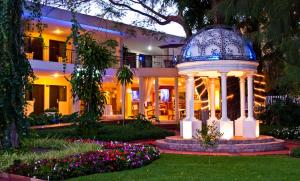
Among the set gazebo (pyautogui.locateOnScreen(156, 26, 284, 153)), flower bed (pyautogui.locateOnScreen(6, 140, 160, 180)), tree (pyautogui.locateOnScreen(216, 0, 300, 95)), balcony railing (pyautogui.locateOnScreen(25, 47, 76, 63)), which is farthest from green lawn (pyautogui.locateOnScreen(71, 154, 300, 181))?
balcony railing (pyautogui.locateOnScreen(25, 47, 76, 63))

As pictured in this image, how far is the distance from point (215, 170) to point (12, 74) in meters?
5.76

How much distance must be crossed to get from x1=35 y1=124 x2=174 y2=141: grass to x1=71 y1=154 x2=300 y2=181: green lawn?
19.4 feet

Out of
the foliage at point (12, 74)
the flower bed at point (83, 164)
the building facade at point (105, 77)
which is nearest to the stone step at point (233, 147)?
the flower bed at point (83, 164)

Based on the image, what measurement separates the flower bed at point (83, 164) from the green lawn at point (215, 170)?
353mm

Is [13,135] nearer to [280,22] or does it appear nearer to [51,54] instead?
[280,22]

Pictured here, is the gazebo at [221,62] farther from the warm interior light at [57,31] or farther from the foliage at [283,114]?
the warm interior light at [57,31]

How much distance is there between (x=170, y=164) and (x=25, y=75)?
4.63 meters

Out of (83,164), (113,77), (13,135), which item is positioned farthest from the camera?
(113,77)

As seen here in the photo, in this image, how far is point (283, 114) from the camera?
25438 millimetres

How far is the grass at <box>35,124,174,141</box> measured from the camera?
18.6 meters

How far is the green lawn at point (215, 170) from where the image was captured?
383 inches

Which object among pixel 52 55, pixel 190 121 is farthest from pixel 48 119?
pixel 190 121

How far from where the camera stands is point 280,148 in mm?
16391

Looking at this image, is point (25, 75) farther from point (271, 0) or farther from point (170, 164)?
point (271, 0)
